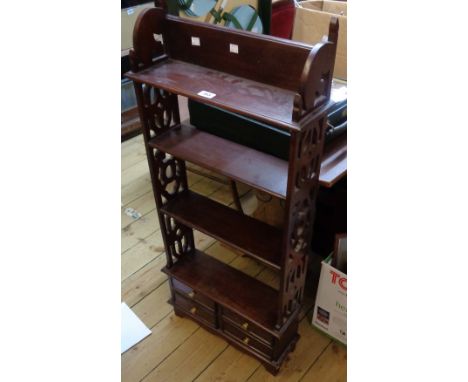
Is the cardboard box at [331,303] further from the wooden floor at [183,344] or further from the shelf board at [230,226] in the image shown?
the shelf board at [230,226]

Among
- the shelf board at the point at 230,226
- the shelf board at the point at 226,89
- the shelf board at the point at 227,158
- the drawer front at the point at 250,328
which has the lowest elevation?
the drawer front at the point at 250,328

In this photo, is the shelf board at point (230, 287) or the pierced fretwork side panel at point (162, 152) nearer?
the pierced fretwork side panel at point (162, 152)

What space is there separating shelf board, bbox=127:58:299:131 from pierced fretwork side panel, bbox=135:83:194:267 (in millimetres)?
104

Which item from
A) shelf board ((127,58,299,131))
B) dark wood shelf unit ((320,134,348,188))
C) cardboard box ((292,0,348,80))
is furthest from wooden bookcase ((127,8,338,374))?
cardboard box ((292,0,348,80))

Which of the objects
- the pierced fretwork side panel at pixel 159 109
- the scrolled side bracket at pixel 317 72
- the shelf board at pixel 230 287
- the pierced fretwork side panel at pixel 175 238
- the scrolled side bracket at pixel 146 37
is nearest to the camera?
the scrolled side bracket at pixel 317 72

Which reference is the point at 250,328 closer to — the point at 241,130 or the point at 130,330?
the point at 130,330

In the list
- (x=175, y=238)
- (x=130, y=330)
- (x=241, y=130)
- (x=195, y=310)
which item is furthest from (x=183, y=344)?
(x=241, y=130)

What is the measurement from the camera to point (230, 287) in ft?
5.46

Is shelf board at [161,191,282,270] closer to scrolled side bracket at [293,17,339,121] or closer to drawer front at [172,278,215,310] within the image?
drawer front at [172,278,215,310]

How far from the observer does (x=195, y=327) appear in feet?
6.04

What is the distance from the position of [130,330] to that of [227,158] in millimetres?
983

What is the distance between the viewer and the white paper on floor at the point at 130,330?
1769 millimetres

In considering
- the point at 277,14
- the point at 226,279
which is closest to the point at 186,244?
the point at 226,279

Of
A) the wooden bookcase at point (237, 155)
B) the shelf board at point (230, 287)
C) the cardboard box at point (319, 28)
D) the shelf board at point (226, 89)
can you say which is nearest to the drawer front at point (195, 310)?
the wooden bookcase at point (237, 155)
